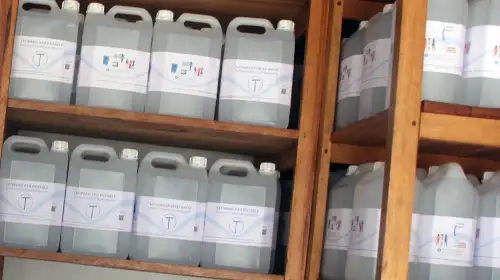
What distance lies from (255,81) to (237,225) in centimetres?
36

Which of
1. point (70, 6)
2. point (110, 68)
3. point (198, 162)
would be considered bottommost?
point (198, 162)

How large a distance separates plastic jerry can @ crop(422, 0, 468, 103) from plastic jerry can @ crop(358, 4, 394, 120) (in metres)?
0.13

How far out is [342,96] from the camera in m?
1.64

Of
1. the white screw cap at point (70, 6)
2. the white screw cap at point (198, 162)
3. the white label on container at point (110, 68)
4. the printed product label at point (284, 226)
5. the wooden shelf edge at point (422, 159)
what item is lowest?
the printed product label at point (284, 226)

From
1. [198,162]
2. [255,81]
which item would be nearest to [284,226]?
[198,162]

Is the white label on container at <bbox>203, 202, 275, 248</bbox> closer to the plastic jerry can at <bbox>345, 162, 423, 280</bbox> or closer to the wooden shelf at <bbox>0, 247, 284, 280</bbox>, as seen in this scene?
the wooden shelf at <bbox>0, 247, 284, 280</bbox>

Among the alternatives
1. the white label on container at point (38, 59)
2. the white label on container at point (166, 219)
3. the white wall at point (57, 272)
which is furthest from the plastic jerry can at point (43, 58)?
the white wall at point (57, 272)

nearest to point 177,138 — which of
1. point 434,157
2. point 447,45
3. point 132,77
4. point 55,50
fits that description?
point 132,77

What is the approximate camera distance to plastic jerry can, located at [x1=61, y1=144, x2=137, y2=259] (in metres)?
1.58

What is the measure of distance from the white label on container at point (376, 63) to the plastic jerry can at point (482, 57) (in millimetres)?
167

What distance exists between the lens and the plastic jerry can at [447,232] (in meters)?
1.29

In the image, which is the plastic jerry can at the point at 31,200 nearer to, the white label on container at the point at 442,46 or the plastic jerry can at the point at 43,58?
the plastic jerry can at the point at 43,58

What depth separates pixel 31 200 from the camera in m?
1.59

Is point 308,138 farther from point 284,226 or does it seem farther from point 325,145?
point 284,226
